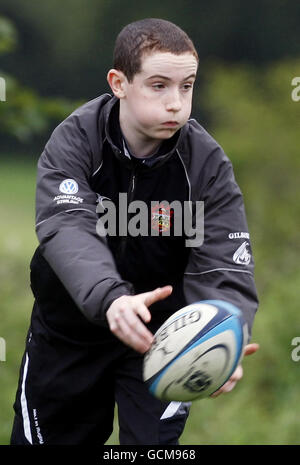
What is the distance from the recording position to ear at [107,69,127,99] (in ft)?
14.6

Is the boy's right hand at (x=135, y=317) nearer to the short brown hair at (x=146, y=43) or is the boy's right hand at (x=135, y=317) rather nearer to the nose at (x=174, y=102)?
the nose at (x=174, y=102)

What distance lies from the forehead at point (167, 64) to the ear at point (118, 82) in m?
0.18

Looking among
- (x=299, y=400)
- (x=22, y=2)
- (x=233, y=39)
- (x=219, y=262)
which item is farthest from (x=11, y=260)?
(x=22, y=2)

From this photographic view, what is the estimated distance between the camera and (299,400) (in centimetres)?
705

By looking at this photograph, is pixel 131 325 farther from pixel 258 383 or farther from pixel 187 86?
pixel 258 383

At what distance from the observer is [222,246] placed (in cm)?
442

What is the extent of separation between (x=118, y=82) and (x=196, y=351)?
4.47 feet

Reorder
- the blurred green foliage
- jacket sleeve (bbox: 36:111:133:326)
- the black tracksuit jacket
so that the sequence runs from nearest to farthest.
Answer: jacket sleeve (bbox: 36:111:133:326)
the black tracksuit jacket
the blurred green foliage

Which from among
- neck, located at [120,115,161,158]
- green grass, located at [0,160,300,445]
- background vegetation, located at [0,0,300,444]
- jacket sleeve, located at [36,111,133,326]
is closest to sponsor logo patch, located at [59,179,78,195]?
jacket sleeve, located at [36,111,133,326]

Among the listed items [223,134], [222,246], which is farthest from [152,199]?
[223,134]

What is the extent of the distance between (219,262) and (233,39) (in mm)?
17494

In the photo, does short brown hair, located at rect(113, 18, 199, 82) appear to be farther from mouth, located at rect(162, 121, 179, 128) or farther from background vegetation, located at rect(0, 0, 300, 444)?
background vegetation, located at rect(0, 0, 300, 444)

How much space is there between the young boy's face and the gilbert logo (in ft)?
1.94
